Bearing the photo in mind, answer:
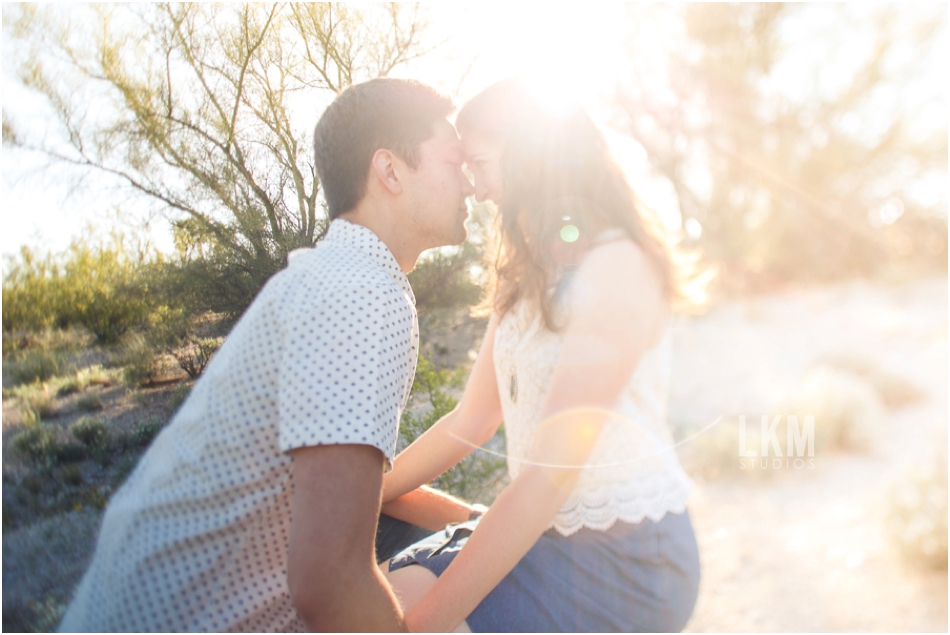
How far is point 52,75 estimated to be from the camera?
1401 millimetres

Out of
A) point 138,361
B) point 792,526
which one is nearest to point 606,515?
point 138,361

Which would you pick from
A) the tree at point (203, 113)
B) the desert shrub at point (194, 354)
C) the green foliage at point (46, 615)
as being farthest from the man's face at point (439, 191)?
the green foliage at point (46, 615)

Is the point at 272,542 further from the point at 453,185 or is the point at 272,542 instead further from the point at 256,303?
the point at 453,185

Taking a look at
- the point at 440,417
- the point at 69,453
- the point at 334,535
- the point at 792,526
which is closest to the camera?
the point at 334,535

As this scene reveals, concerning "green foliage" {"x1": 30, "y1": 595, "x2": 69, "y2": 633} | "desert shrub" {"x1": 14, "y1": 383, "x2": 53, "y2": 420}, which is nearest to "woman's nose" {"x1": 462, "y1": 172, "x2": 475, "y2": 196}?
"desert shrub" {"x1": 14, "y1": 383, "x2": 53, "y2": 420}

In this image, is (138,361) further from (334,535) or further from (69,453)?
(334,535)

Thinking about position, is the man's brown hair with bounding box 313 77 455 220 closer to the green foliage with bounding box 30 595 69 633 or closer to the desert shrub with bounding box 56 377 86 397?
the desert shrub with bounding box 56 377 86 397

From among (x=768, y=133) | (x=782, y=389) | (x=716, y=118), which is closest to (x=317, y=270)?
(x=782, y=389)

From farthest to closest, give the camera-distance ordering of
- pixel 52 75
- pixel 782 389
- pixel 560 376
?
1. pixel 782 389
2. pixel 52 75
3. pixel 560 376

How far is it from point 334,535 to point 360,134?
85cm

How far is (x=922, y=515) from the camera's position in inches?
113

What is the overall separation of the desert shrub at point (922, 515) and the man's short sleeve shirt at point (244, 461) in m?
3.04

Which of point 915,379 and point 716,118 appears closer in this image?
point 915,379

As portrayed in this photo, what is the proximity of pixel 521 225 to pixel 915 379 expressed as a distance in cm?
605
